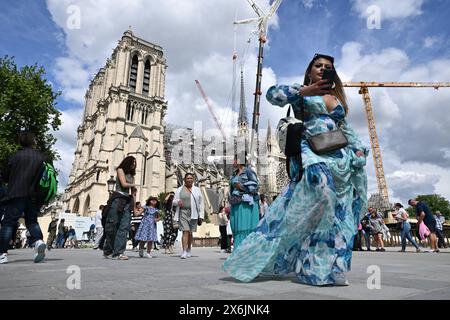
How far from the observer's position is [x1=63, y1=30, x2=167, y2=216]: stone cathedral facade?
145 ft

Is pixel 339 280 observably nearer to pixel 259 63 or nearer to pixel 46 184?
pixel 46 184

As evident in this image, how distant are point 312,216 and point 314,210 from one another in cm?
6

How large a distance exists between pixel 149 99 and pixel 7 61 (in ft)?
92.9

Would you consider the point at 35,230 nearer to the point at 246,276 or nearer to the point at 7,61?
the point at 246,276

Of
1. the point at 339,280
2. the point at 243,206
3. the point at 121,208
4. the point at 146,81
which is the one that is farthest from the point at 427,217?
the point at 146,81

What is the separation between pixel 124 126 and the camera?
1833 inches

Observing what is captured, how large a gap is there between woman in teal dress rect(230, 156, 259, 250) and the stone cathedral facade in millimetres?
39991

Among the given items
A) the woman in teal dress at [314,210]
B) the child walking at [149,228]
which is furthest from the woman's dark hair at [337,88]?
the child walking at [149,228]

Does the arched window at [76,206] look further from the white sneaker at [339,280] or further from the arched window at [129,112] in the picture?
the white sneaker at [339,280]

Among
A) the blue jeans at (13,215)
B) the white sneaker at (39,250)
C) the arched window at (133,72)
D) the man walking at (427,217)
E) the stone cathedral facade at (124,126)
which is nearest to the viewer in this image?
the blue jeans at (13,215)

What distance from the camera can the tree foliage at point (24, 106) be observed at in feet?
66.4

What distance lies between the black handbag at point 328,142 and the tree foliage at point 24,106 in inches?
869

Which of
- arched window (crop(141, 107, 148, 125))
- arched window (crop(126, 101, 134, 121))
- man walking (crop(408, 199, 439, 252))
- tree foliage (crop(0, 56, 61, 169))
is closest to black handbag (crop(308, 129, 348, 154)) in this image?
man walking (crop(408, 199, 439, 252))

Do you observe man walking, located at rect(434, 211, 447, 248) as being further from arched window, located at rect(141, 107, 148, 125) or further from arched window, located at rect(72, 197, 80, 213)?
arched window, located at rect(72, 197, 80, 213)
